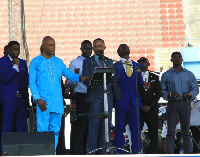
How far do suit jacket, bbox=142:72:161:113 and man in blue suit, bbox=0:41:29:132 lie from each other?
6.62ft

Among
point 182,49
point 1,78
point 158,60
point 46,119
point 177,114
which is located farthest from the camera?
point 158,60

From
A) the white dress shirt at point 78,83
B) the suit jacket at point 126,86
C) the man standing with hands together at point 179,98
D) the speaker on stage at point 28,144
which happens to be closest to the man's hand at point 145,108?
the man standing with hands together at point 179,98

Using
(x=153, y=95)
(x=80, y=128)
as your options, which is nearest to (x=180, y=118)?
(x=153, y=95)

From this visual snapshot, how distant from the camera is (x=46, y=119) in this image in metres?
6.21

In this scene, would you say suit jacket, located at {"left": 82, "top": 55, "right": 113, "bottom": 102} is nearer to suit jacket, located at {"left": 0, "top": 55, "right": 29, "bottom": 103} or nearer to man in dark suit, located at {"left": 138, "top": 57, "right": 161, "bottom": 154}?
suit jacket, located at {"left": 0, "top": 55, "right": 29, "bottom": 103}

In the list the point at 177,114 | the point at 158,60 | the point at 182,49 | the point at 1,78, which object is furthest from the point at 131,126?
the point at 158,60

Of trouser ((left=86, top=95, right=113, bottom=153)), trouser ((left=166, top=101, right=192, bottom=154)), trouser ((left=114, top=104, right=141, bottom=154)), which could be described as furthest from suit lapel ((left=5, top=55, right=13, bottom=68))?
trouser ((left=166, top=101, right=192, bottom=154))

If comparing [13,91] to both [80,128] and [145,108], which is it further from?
[145,108]

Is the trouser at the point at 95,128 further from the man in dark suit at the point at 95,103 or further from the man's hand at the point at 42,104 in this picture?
the man's hand at the point at 42,104

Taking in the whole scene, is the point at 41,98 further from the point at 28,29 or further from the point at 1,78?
the point at 28,29

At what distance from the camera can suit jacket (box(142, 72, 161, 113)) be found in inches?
312

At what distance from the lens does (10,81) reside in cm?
671

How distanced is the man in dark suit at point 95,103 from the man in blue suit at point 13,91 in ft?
2.84

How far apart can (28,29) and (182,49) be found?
5168 millimetres
